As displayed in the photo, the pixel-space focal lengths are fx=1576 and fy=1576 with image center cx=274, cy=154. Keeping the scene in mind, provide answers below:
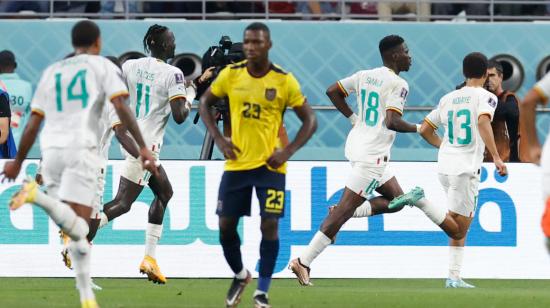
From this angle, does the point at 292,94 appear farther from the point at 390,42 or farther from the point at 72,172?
the point at 390,42

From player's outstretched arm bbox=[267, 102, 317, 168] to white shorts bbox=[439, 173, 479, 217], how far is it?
11.4 feet

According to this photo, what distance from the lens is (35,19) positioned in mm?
21906

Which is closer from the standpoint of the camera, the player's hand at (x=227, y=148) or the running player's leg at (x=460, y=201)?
the player's hand at (x=227, y=148)

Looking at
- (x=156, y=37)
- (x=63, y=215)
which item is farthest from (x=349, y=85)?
(x=63, y=215)

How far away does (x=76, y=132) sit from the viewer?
34.2 ft

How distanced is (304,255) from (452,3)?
9021 millimetres

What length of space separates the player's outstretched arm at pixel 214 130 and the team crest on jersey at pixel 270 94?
42cm

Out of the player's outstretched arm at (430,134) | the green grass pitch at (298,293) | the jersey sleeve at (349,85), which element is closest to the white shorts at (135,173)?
the green grass pitch at (298,293)

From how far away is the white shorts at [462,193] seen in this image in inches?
570

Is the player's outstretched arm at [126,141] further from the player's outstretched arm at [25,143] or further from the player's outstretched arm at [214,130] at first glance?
the player's outstretched arm at [25,143]

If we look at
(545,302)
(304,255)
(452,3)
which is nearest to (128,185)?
(304,255)

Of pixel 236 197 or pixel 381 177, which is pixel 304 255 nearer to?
pixel 381 177

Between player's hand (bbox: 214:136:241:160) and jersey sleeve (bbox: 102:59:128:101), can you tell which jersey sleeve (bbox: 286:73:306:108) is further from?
jersey sleeve (bbox: 102:59:128:101)

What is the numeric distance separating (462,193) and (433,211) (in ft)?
1.03
